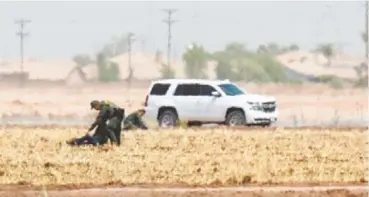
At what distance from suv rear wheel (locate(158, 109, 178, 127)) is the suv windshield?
173cm

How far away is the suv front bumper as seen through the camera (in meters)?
38.5

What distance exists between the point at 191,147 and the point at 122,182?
8.70 metres

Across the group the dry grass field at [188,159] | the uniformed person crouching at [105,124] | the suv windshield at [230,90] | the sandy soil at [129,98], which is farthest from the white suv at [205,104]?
the sandy soil at [129,98]

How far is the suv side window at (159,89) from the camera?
1549 inches

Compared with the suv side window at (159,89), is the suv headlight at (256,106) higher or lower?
lower

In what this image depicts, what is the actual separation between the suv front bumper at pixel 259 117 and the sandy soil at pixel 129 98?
20761 mm

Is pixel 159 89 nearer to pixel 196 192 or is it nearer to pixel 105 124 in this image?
pixel 105 124

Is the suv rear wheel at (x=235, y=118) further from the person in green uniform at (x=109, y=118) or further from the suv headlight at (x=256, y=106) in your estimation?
the person in green uniform at (x=109, y=118)

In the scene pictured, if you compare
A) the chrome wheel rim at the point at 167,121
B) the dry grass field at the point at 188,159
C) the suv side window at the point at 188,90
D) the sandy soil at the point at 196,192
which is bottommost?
the sandy soil at the point at 196,192

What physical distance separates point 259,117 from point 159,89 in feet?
10.9

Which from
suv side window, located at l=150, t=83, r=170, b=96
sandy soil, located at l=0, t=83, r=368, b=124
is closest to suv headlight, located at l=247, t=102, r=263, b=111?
suv side window, located at l=150, t=83, r=170, b=96

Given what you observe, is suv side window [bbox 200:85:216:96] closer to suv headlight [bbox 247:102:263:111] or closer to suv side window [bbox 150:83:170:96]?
suv side window [bbox 150:83:170:96]

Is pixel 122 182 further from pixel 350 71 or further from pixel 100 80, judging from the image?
pixel 350 71

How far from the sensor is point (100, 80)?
12644cm
